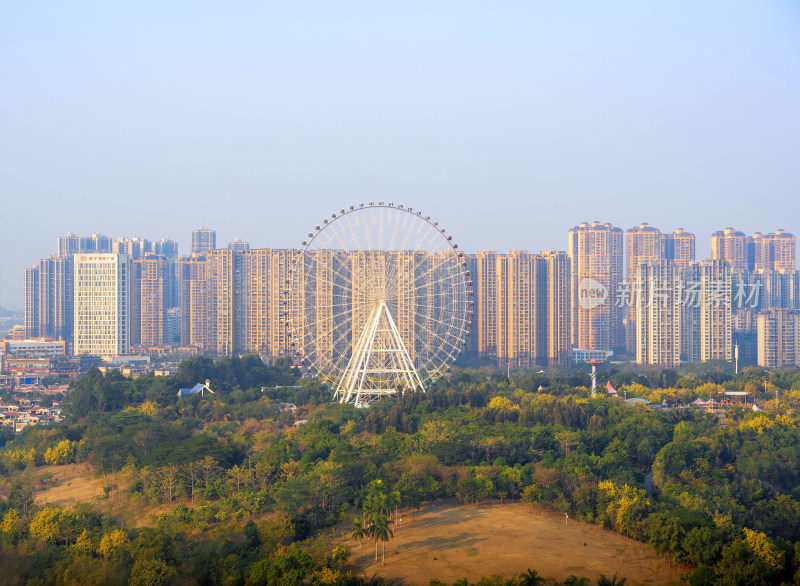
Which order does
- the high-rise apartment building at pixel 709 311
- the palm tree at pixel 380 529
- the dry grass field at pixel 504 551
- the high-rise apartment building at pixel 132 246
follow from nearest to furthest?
the dry grass field at pixel 504 551
the palm tree at pixel 380 529
the high-rise apartment building at pixel 709 311
the high-rise apartment building at pixel 132 246

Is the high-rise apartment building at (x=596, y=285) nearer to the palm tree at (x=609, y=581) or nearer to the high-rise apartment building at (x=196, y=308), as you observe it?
the high-rise apartment building at (x=196, y=308)

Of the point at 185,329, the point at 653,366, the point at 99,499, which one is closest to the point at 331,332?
the point at 99,499

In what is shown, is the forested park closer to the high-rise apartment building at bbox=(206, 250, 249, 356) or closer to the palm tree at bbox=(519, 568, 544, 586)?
the palm tree at bbox=(519, 568, 544, 586)

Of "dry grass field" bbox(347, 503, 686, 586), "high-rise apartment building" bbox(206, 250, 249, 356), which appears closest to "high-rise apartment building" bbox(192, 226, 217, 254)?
"high-rise apartment building" bbox(206, 250, 249, 356)

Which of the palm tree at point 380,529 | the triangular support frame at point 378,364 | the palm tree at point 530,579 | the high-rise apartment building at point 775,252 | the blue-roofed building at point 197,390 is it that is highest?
the high-rise apartment building at point 775,252

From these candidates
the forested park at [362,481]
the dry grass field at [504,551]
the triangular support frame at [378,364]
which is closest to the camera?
the forested park at [362,481]

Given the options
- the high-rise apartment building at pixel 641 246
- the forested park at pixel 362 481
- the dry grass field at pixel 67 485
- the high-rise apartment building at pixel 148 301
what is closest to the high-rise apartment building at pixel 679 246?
the high-rise apartment building at pixel 641 246

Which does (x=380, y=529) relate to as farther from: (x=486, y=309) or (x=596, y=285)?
(x=596, y=285)

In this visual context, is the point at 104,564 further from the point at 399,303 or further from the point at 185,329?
the point at 185,329
